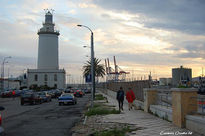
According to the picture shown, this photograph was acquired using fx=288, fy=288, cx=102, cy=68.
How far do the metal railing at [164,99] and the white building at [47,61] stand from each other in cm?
8021

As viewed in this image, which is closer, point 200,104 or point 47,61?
point 200,104

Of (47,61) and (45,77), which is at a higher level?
(47,61)

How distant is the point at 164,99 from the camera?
52.4 ft

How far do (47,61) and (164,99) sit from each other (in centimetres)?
8272

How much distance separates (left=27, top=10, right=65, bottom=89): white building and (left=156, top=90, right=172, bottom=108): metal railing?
8021 cm

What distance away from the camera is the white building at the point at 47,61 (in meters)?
95.5

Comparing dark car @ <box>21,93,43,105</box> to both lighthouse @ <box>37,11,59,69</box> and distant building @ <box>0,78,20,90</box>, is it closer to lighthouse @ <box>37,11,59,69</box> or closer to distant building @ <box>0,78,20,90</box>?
distant building @ <box>0,78,20,90</box>

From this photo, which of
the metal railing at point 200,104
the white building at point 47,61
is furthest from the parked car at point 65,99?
the white building at point 47,61

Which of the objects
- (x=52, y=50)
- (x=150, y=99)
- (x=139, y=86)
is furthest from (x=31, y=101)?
(x=52, y=50)

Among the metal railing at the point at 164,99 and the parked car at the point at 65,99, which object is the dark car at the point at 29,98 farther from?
the metal railing at the point at 164,99

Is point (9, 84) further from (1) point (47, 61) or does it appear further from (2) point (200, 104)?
(2) point (200, 104)

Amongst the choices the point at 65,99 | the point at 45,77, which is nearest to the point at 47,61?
the point at 45,77

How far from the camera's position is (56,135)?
37.6 ft

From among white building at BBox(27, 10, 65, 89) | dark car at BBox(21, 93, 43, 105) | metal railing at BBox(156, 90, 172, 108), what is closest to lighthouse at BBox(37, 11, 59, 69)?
white building at BBox(27, 10, 65, 89)
